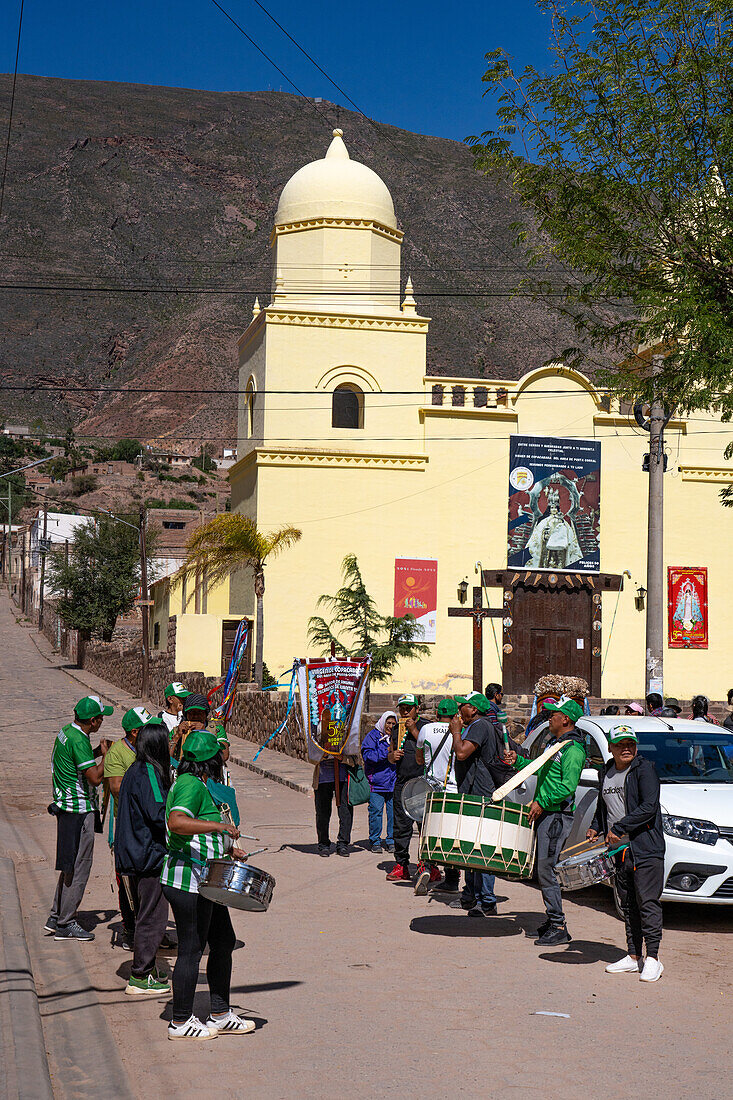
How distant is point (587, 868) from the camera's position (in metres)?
7.64

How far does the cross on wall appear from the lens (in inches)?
1146

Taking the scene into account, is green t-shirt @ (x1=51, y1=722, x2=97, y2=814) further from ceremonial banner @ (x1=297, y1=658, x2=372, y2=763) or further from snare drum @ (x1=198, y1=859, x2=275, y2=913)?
ceremonial banner @ (x1=297, y1=658, x2=372, y2=763)

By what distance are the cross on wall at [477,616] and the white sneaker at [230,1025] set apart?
2256cm

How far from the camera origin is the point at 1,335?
15575 cm

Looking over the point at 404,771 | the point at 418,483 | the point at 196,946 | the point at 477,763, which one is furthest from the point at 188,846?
the point at 418,483

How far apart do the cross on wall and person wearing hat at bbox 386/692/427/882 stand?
1710cm

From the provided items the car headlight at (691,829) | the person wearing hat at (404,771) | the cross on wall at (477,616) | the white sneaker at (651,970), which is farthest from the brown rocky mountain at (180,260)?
the white sneaker at (651,970)

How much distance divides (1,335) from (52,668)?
122 meters

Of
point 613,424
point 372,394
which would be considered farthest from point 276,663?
point 613,424

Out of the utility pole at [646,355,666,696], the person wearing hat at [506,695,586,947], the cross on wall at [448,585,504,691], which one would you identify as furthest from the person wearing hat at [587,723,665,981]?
the cross on wall at [448,585,504,691]

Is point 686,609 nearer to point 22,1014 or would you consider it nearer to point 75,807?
point 75,807

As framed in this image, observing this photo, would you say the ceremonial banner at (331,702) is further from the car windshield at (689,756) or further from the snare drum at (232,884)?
the snare drum at (232,884)

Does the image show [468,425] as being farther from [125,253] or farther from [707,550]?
[125,253]

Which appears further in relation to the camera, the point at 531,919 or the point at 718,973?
the point at 531,919
